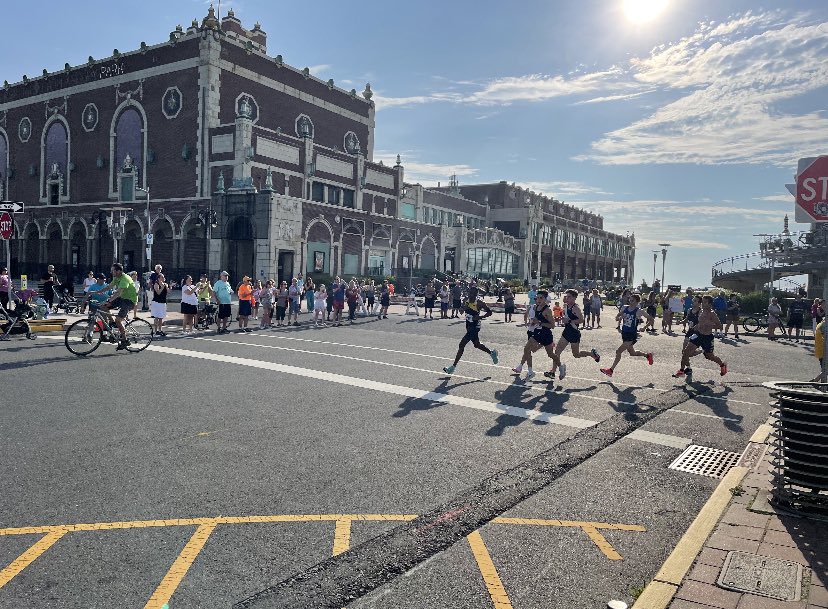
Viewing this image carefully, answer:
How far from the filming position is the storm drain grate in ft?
21.7

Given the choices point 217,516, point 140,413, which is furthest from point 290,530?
point 140,413

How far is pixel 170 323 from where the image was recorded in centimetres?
2206

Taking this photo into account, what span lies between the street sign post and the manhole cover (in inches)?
99.6

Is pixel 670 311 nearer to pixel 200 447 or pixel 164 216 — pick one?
pixel 200 447

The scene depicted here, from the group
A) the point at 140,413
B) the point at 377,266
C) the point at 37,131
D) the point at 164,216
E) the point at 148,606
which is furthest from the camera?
the point at 37,131

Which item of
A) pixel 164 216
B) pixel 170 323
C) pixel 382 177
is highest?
pixel 382 177

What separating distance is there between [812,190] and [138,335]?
1380 cm

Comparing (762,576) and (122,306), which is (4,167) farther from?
(762,576)

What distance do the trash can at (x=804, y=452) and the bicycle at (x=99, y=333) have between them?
520 inches

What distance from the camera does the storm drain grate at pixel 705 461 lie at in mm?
6621

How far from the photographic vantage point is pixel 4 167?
58.9 metres

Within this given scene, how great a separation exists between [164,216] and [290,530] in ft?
145

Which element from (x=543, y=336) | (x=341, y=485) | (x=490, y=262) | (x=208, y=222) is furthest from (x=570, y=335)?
(x=490, y=262)

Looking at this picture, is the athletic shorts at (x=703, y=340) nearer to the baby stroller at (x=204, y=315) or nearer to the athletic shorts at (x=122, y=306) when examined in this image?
the athletic shorts at (x=122, y=306)
